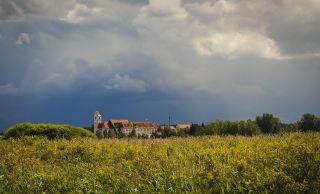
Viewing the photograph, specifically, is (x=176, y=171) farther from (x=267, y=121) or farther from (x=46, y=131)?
(x=267, y=121)

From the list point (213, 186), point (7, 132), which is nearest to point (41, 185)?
point (213, 186)

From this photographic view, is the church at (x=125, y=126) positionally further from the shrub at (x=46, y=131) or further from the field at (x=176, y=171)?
the field at (x=176, y=171)

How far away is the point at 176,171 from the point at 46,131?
56.0 ft

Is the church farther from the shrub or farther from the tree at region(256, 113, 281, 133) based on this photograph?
the shrub

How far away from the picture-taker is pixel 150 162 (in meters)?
13.0

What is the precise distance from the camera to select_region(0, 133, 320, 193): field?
9656mm

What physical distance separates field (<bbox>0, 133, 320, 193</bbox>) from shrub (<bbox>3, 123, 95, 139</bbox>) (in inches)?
343

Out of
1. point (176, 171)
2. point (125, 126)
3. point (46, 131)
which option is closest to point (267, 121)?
point (46, 131)

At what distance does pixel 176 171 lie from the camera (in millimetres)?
11141

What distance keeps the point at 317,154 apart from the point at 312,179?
1090mm

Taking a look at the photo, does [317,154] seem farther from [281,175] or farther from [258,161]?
[258,161]

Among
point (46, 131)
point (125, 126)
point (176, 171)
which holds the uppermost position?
point (125, 126)

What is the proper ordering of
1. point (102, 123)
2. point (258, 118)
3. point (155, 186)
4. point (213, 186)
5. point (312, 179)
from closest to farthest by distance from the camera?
point (312, 179) → point (213, 186) → point (155, 186) → point (258, 118) → point (102, 123)

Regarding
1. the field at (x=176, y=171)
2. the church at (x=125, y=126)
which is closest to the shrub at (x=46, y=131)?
the field at (x=176, y=171)
